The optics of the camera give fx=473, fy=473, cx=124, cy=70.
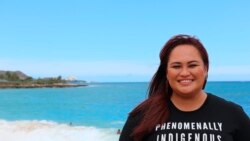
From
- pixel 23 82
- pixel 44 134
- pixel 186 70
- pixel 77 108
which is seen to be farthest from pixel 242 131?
pixel 23 82

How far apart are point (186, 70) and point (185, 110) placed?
190mm

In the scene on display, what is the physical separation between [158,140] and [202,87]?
1.04ft

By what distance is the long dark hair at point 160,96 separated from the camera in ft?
6.88

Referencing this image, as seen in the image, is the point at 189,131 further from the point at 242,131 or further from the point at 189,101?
the point at 242,131

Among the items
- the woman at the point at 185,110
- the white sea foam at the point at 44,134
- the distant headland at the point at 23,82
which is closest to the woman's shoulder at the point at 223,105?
the woman at the point at 185,110

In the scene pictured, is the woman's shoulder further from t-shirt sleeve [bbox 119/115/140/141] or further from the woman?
t-shirt sleeve [bbox 119/115/140/141]

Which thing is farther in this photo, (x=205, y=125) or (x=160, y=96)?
(x=160, y=96)

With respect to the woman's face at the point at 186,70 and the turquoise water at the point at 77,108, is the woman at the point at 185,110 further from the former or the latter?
the turquoise water at the point at 77,108

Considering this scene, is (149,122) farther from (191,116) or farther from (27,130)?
(27,130)

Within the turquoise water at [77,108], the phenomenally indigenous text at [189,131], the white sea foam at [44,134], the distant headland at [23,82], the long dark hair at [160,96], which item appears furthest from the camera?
the distant headland at [23,82]

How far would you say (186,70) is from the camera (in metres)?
2.04

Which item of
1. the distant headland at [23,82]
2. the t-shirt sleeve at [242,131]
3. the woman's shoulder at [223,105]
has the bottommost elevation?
the t-shirt sleeve at [242,131]

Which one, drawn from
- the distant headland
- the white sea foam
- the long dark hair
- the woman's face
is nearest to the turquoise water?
the white sea foam

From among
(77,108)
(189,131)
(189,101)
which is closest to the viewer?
(189,131)
